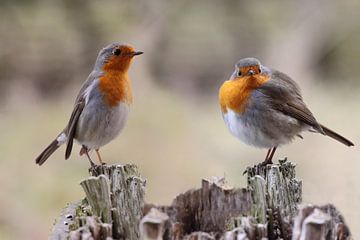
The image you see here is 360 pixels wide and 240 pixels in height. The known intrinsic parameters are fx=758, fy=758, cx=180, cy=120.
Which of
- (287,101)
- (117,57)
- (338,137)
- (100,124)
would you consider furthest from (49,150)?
(338,137)

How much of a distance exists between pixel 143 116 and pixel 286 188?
4347 millimetres

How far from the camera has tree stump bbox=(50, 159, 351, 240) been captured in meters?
1.83

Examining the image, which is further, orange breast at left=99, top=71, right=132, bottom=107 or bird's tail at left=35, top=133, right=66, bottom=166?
bird's tail at left=35, top=133, right=66, bottom=166

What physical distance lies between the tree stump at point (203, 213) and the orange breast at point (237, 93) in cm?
122

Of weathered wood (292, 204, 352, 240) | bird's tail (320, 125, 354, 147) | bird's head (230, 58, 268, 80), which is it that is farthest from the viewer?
bird's tail (320, 125, 354, 147)

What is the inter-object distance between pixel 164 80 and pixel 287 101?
3.90 m

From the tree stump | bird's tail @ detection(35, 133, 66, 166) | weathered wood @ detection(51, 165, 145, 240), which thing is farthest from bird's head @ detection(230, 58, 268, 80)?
weathered wood @ detection(51, 165, 145, 240)

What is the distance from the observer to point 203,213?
6.89ft

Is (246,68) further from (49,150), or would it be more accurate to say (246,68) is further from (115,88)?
(49,150)

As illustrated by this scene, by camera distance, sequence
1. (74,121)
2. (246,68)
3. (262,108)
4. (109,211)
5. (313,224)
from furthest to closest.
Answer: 1. (74,121)
2. (262,108)
3. (246,68)
4. (109,211)
5. (313,224)

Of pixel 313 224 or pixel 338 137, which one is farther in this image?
pixel 338 137

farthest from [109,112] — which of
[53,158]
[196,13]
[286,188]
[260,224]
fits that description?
[196,13]

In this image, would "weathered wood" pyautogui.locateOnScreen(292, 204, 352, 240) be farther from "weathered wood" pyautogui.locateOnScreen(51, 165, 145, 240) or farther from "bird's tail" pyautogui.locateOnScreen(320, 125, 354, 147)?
"bird's tail" pyautogui.locateOnScreen(320, 125, 354, 147)

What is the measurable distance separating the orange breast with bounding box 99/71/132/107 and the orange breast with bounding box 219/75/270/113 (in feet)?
1.52
